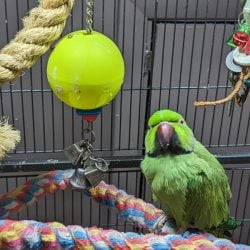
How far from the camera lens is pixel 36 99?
4.54ft

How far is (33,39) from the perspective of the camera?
22.0 inches

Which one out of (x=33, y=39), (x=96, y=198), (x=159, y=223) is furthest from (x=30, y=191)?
(x=33, y=39)

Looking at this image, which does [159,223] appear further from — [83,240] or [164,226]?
[83,240]

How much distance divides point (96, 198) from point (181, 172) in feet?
0.71

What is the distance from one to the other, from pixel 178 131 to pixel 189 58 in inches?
24.5

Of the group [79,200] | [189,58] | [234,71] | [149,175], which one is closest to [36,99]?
[79,200]

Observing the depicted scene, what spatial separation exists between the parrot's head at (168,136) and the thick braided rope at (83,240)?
0.23 m

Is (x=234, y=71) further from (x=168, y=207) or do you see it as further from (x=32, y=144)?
(x=32, y=144)

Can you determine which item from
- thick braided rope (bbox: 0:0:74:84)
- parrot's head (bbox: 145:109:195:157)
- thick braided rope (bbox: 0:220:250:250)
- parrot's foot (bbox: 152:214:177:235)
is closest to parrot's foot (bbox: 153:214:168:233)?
parrot's foot (bbox: 152:214:177:235)

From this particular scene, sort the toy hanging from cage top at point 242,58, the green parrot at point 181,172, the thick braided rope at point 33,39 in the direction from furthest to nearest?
the green parrot at point 181,172, the toy hanging from cage top at point 242,58, the thick braided rope at point 33,39

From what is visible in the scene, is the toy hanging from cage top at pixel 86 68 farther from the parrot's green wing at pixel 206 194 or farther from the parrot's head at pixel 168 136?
the parrot's green wing at pixel 206 194

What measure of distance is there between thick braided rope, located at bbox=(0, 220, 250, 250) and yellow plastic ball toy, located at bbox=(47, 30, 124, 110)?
194 millimetres

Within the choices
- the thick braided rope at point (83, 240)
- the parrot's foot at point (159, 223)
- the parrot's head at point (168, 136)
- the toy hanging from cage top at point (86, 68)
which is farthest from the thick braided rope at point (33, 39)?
the parrot's foot at point (159, 223)

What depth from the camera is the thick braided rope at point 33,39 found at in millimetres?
557
